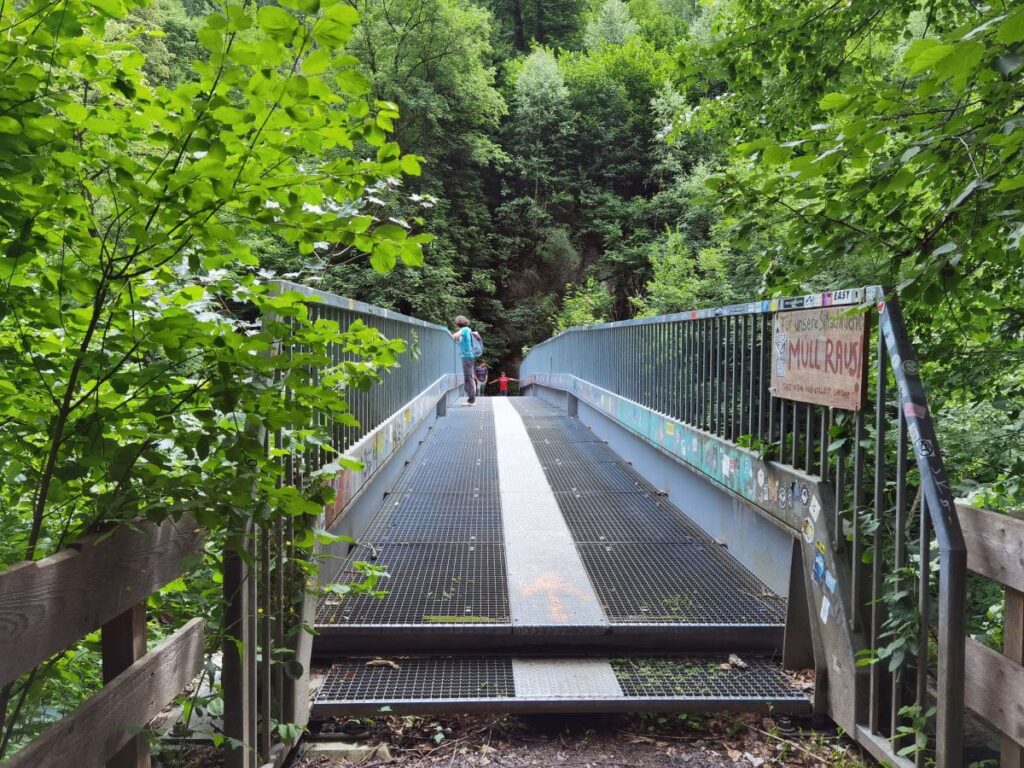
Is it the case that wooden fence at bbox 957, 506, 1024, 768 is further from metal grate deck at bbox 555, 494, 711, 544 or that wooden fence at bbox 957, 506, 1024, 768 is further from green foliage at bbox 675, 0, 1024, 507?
metal grate deck at bbox 555, 494, 711, 544

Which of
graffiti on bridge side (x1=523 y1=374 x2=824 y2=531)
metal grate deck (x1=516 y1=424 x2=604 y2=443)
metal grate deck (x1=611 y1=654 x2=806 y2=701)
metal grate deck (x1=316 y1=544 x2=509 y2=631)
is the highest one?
graffiti on bridge side (x1=523 y1=374 x2=824 y2=531)

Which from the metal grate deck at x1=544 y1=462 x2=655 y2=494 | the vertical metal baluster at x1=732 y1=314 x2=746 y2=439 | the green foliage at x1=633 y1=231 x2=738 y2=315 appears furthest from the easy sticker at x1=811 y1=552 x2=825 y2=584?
the green foliage at x1=633 y1=231 x2=738 y2=315

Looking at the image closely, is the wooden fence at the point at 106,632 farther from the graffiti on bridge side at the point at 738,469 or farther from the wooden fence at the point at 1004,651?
the graffiti on bridge side at the point at 738,469

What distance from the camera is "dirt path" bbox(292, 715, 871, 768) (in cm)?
279

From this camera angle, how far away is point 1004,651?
6.57 feet

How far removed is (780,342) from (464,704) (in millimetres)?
2418

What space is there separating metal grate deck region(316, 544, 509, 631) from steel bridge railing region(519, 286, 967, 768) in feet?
5.54

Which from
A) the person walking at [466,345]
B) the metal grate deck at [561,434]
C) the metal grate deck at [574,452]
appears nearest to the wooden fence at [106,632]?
the metal grate deck at [574,452]

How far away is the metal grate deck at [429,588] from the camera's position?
3619mm

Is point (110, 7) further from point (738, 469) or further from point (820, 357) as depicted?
point (738, 469)

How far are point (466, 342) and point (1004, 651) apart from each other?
11828 millimetres

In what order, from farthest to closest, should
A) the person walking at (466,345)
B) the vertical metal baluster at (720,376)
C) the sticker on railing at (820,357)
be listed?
the person walking at (466,345)
the vertical metal baluster at (720,376)
the sticker on railing at (820,357)

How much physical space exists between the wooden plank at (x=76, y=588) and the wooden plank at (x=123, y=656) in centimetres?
7

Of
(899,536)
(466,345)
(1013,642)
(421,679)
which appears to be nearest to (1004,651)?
(1013,642)
